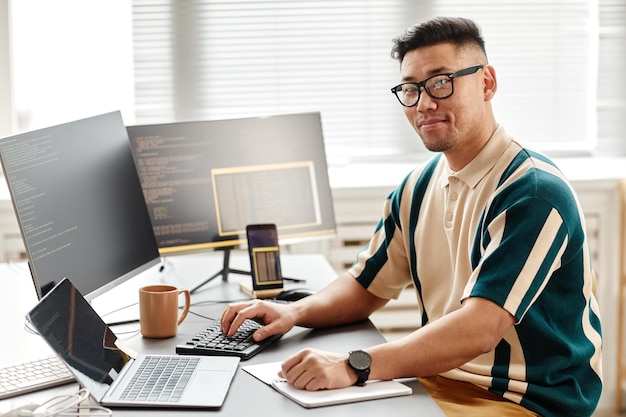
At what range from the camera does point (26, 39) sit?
319cm

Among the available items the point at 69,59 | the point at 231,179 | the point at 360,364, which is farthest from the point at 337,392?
the point at 69,59

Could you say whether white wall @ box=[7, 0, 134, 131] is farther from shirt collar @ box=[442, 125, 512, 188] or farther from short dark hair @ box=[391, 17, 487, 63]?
shirt collar @ box=[442, 125, 512, 188]

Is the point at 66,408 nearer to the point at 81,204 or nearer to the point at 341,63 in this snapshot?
the point at 81,204

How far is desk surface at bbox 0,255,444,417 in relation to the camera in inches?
53.6

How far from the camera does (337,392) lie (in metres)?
1.42

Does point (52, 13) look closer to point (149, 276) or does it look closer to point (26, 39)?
point (26, 39)

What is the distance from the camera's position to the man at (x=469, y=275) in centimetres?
155

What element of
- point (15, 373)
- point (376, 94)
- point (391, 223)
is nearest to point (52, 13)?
point (376, 94)

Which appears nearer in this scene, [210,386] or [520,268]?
[210,386]

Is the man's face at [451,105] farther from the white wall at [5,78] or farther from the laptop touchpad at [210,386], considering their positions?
the white wall at [5,78]

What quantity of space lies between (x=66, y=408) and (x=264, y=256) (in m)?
0.95

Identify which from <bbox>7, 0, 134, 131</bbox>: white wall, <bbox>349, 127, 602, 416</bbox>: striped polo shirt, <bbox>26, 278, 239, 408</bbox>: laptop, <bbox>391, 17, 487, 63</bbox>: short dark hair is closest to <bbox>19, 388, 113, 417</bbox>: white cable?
<bbox>26, 278, 239, 408</bbox>: laptop

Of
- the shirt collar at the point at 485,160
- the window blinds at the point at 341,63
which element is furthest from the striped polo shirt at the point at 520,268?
the window blinds at the point at 341,63

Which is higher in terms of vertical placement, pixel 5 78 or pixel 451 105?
pixel 5 78
